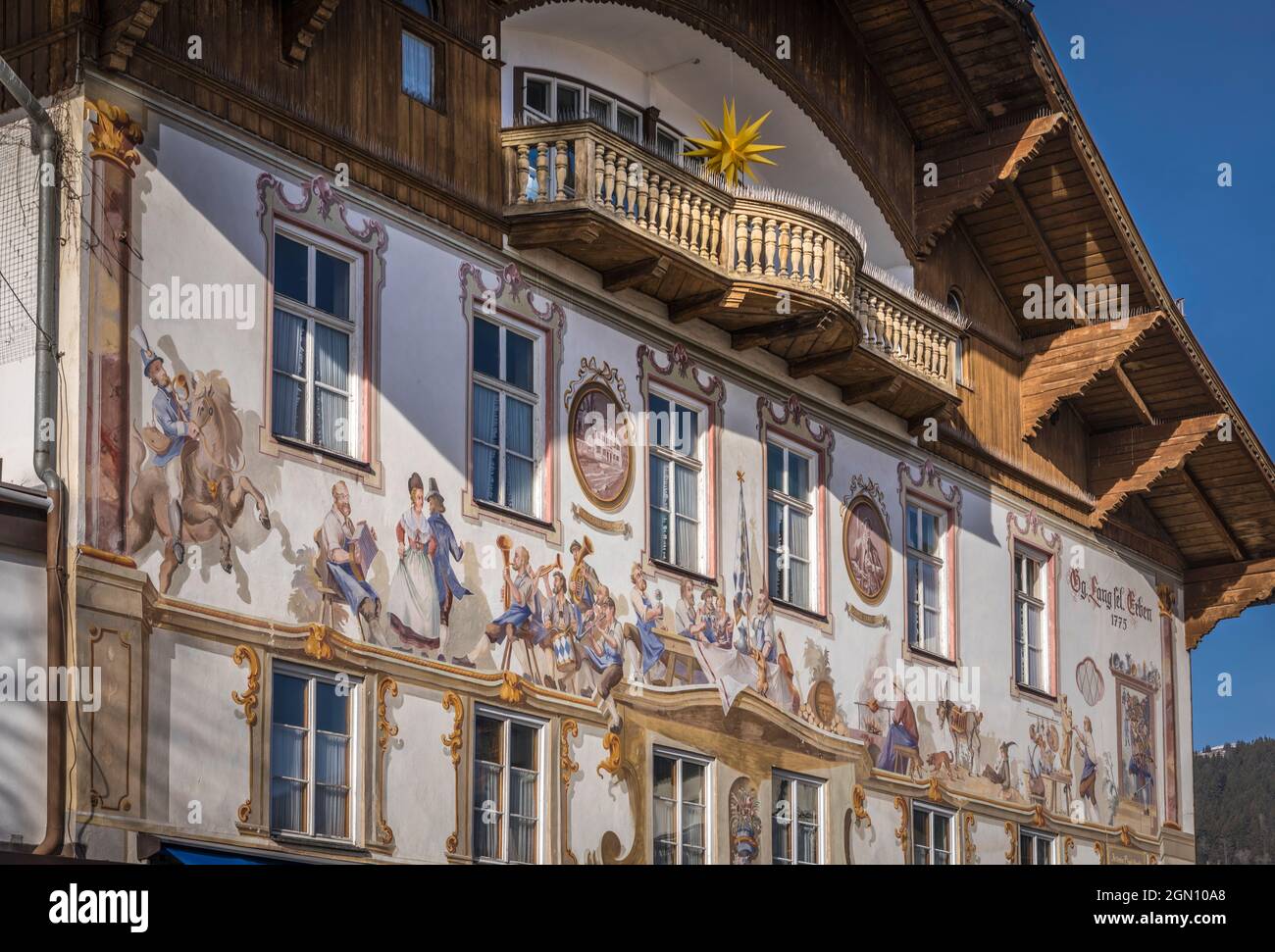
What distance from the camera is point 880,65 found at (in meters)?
29.4

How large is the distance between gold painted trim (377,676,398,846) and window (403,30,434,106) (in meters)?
5.65

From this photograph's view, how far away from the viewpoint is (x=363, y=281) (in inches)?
820

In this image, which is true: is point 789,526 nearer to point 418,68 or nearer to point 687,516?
point 687,516

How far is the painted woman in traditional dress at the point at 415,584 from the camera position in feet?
66.7

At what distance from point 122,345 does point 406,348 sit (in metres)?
3.38

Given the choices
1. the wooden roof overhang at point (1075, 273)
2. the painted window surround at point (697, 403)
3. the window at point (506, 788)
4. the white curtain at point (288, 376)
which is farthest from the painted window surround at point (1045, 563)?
the white curtain at point (288, 376)

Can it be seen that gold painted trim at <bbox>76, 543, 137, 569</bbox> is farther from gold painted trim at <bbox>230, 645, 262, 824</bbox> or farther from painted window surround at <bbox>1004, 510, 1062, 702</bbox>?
painted window surround at <bbox>1004, 510, 1062, 702</bbox>

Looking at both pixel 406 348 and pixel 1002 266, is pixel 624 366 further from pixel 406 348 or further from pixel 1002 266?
pixel 1002 266

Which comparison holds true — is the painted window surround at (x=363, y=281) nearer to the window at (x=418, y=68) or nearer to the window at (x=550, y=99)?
the window at (x=418, y=68)

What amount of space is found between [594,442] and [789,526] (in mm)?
3774

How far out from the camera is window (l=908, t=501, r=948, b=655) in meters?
28.3

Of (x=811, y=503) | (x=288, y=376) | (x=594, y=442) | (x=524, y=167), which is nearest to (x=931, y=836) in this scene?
(x=811, y=503)

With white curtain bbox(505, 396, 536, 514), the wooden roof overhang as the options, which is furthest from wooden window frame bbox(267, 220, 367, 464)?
the wooden roof overhang
